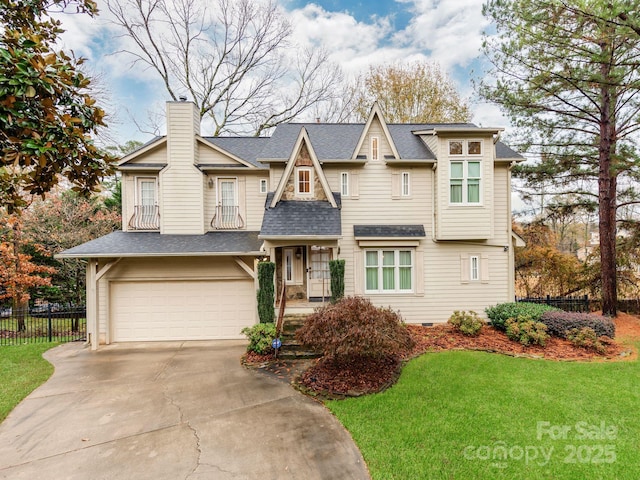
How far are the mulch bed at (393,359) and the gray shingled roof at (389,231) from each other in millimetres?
3396

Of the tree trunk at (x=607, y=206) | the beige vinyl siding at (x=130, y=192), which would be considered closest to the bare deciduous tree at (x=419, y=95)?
the tree trunk at (x=607, y=206)

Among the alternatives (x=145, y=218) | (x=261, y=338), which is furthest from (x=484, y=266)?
(x=145, y=218)

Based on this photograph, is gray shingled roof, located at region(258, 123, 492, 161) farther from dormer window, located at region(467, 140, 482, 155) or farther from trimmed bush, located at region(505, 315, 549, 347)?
trimmed bush, located at region(505, 315, 549, 347)

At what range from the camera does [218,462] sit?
433 centimetres

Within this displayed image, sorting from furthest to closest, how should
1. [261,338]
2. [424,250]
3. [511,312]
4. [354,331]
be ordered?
[424,250] < [511,312] < [261,338] < [354,331]

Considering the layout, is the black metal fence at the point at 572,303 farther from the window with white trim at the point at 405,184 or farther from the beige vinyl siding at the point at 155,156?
the beige vinyl siding at the point at 155,156

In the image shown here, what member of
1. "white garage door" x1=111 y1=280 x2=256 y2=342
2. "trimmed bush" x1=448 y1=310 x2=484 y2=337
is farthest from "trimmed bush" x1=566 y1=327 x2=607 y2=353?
"white garage door" x1=111 y1=280 x2=256 y2=342

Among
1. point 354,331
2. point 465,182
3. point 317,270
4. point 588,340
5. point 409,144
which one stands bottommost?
point 588,340

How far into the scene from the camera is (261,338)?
858 cm

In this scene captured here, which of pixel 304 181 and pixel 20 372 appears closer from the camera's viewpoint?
pixel 20 372

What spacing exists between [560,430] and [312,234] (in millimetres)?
7386

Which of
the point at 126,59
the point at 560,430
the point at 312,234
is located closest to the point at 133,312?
the point at 312,234

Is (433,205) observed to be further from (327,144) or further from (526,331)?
(526,331)

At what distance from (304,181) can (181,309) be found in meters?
6.56
